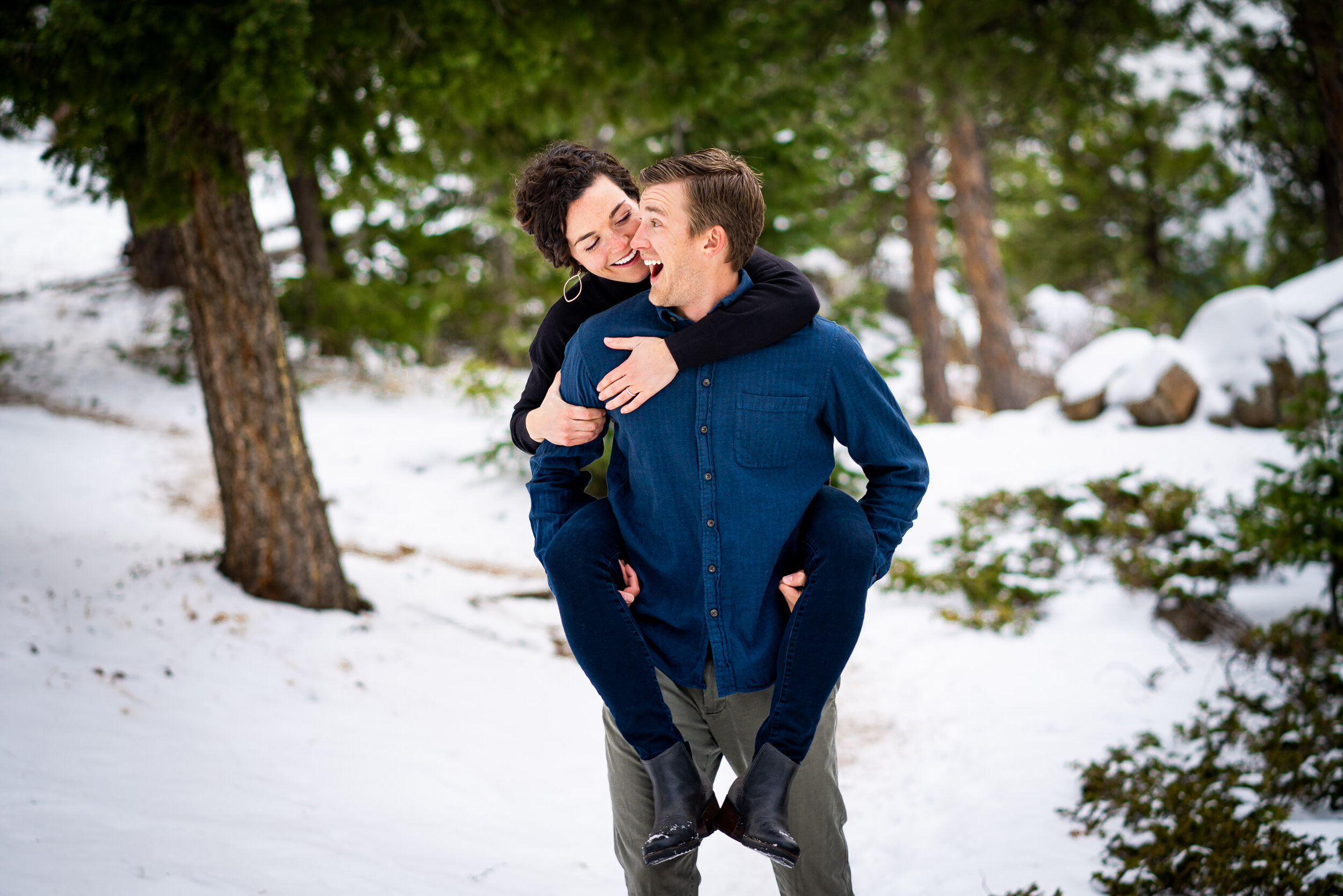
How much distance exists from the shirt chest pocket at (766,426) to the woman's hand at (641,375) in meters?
0.19

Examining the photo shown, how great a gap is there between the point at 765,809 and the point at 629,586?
0.57 metres

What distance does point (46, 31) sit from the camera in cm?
309

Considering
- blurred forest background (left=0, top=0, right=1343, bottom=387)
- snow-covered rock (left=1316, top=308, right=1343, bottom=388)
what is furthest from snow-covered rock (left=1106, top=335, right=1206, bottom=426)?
blurred forest background (left=0, top=0, right=1343, bottom=387)

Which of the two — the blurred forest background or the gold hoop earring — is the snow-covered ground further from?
the blurred forest background

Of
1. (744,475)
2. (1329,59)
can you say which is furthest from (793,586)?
(1329,59)

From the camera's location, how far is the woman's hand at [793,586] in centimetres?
190

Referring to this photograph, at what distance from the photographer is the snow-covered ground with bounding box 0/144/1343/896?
281 cm

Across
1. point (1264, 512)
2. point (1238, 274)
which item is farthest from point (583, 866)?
point (1238, 274)

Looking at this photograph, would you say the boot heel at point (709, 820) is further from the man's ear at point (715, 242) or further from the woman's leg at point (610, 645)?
the man's ear at point (715, 242)

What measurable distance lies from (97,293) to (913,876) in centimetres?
1259

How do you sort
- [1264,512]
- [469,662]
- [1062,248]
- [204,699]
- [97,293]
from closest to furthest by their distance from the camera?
[204,699] < [469,662] < [1264,512] < [97,293] < [1062,248]

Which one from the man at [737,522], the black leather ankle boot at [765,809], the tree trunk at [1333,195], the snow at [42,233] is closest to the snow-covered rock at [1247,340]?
the tree trunk at [1333,195]

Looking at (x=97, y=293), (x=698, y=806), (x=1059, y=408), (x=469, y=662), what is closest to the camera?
(x=698, y=806)

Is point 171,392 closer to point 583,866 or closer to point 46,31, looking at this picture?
point 46,31
